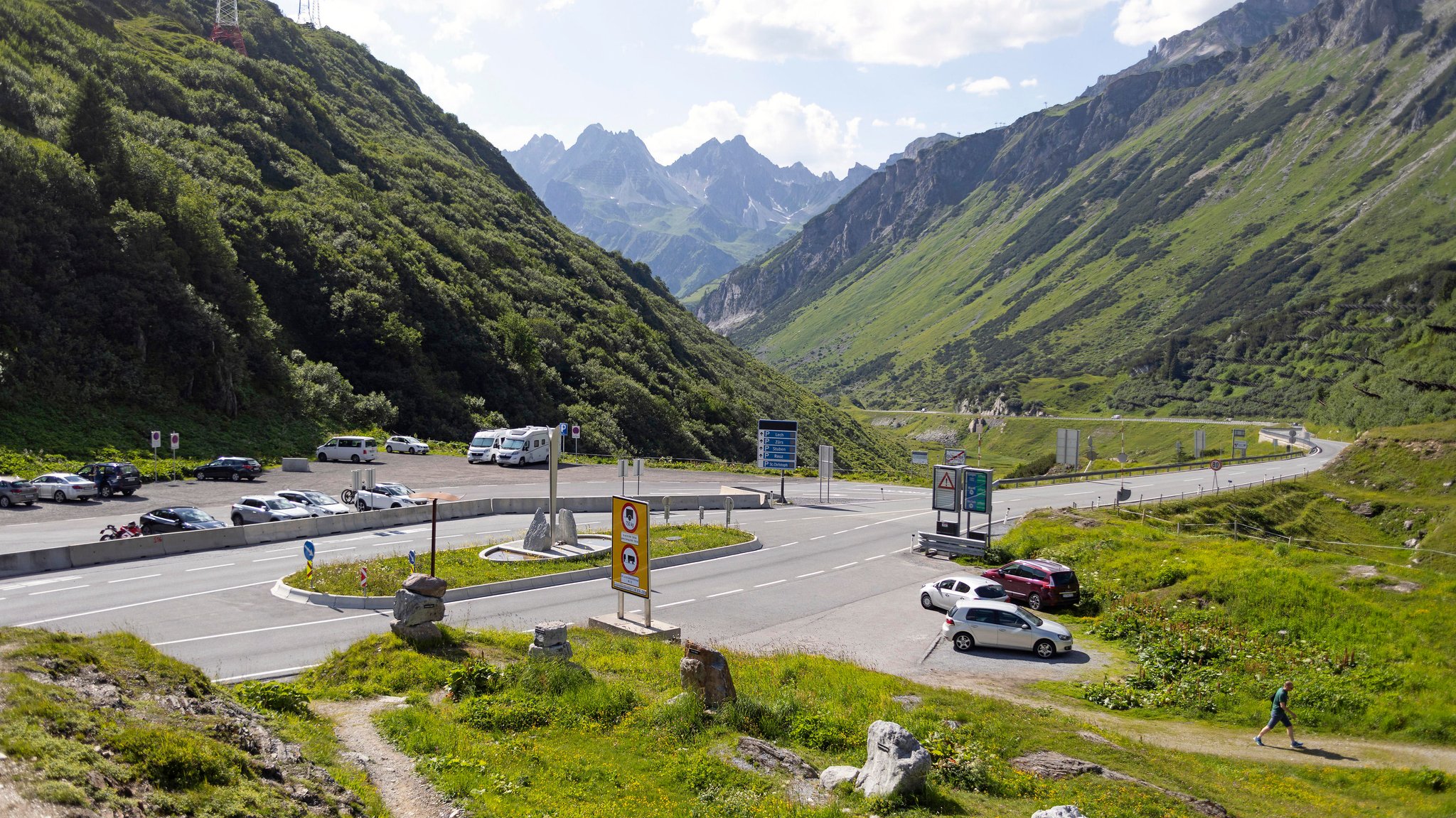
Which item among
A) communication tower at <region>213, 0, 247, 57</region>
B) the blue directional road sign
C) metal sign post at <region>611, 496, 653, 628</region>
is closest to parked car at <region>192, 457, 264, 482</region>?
the blue directional road sign

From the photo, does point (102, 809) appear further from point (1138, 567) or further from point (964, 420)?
point (964, 420)

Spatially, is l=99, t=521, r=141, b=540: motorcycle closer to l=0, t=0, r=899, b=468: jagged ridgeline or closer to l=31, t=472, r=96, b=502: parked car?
l=31, t=472, r=96, b=502: parked car

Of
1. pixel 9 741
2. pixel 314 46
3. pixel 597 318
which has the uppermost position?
pixel 314 46

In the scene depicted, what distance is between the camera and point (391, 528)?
1470 inches

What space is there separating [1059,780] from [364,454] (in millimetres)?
49567

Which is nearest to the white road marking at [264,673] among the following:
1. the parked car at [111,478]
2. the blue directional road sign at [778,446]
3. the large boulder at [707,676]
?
the large boulder at [707,676]

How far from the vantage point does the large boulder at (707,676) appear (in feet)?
46.6

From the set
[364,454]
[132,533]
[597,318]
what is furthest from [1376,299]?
[132,533]

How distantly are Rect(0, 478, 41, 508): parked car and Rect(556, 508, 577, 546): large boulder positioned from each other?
2431cm

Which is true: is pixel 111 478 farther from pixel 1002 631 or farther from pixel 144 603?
pixel 1002 631

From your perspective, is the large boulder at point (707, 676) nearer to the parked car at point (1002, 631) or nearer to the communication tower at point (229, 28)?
the parked car at point (1002, 631)

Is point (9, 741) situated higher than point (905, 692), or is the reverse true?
point (9, 741)

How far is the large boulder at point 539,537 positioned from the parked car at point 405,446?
29.8 m

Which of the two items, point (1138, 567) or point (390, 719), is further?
point (1138, 567)
